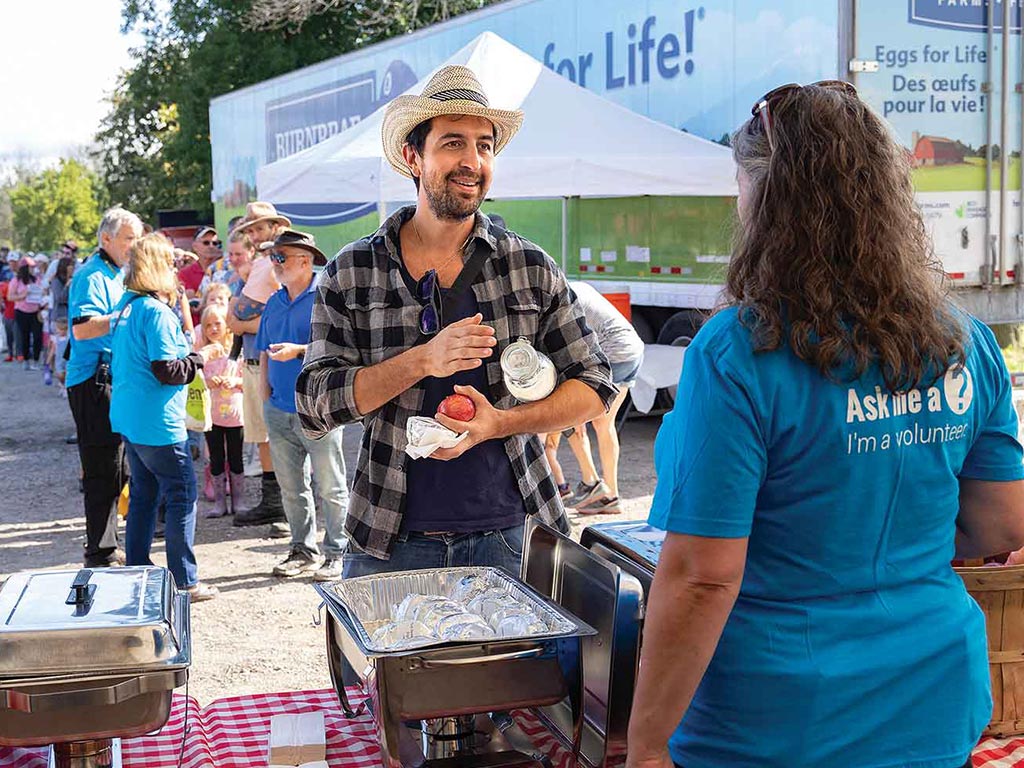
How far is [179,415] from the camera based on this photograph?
5.34m

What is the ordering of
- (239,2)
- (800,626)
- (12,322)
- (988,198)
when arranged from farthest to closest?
(239,2) → (12,322) → (988,198) → (800,626)

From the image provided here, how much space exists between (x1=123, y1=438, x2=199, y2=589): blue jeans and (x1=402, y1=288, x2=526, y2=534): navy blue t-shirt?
2868 millimetres

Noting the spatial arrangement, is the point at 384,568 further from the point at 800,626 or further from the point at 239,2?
the point at 239,2

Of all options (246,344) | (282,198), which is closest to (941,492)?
(246,344)

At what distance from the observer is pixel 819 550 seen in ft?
5.31

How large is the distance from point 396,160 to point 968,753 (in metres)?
1.98

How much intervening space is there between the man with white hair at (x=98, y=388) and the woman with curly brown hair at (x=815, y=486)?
4656mm

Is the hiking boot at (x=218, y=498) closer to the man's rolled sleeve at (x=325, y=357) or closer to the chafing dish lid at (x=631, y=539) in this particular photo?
the man's rolled sleeve at (x=325, y=357)

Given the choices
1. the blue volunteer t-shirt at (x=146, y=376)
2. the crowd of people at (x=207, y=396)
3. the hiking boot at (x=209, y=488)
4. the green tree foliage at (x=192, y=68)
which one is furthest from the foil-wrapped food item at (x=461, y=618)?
the green tree foliage at (x=192, y=68)

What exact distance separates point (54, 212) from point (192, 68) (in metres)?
39.6

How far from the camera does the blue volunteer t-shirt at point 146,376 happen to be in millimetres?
5254

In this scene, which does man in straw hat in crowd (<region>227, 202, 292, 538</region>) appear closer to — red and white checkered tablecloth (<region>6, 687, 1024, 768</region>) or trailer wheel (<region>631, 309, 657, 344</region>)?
trailer wheel (<region>631, 309, 657, 344</region>)

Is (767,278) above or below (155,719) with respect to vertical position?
above

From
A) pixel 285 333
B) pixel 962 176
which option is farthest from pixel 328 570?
pixel 962 176
